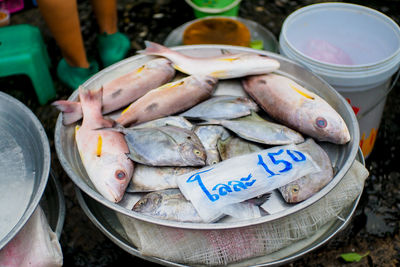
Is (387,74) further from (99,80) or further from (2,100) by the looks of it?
(2,100)

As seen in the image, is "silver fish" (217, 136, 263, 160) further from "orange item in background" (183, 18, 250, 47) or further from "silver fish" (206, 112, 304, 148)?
"orange item in background" (183, 18, 250, 47)

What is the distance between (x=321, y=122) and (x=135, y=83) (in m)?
1.09

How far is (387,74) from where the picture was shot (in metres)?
2.53

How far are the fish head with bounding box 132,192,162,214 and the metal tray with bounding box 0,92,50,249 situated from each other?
427 millimetres

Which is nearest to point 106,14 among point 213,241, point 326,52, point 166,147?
point 326,52

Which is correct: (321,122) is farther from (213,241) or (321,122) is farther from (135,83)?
(135,83)

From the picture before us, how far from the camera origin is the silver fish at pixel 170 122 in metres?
2.20

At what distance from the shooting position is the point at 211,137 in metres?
2.13

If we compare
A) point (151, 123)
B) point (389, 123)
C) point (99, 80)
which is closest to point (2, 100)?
point (99, 80)

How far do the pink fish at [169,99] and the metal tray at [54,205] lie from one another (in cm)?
49

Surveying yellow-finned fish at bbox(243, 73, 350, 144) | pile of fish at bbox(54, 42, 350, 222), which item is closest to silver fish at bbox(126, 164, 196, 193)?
pile of fish at bbox(54, 42, 350, 222)

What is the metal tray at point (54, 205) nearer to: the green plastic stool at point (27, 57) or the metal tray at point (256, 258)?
the metal tray at point (256, 258)

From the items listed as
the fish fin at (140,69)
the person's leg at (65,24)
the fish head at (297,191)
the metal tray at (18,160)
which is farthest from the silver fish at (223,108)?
the person's leg at (65,24)

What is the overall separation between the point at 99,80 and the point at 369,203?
6.87 feet
